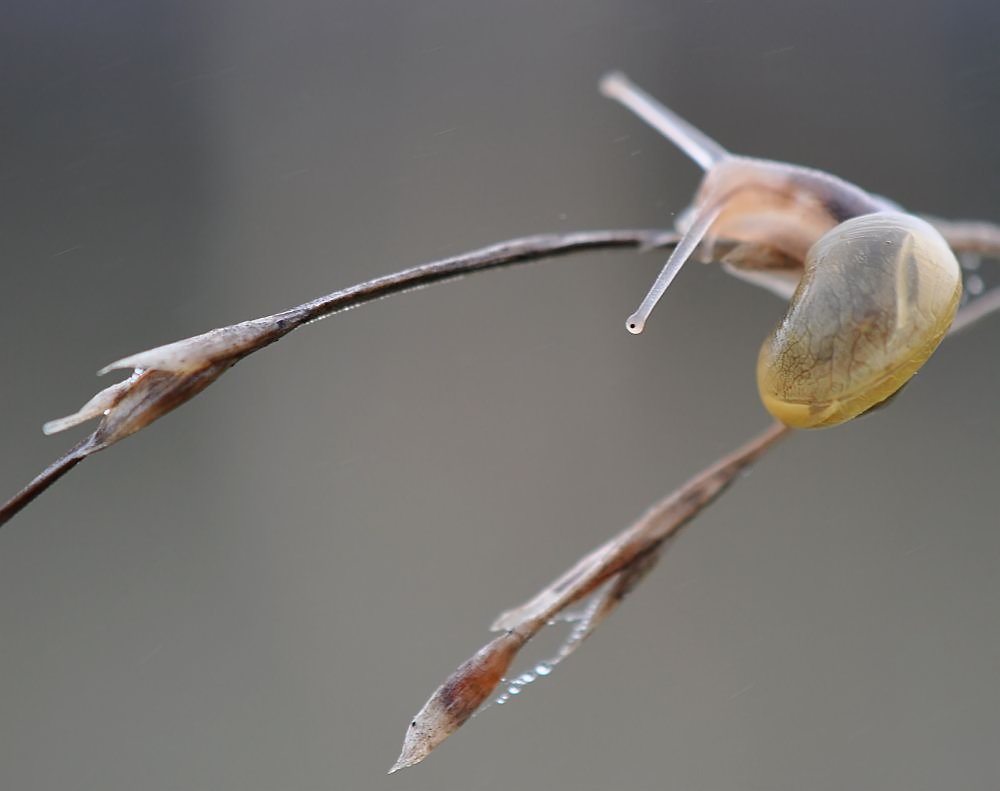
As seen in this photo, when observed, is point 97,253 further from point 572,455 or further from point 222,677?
point 572,455

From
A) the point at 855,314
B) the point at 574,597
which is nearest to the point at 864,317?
the point at 855,314

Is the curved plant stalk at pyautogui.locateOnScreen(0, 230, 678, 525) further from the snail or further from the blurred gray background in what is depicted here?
the blurred gray background

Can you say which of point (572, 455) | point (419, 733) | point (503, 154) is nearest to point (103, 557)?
point (572, 455)

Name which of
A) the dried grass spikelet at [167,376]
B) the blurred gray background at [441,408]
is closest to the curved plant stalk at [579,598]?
the dried grass spikelet at [167,376]

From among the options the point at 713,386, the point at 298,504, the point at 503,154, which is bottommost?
the point at 713,386

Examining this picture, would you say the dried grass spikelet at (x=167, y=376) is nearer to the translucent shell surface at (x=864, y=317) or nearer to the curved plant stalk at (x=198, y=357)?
the curved plant stalk at (x=198, y=357)

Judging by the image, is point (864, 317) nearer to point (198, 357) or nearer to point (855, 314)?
point (855, 314)

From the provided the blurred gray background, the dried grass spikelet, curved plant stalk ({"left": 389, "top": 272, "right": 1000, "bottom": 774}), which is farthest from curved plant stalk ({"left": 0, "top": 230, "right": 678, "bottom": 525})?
the blurred gray background
